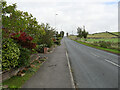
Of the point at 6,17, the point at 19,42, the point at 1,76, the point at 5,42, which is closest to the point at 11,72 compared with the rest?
the point at 1,76

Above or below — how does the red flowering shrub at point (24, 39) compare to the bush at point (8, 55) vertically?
above

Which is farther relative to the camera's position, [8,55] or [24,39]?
[24,39]

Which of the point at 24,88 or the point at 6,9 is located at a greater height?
the point at 6,9

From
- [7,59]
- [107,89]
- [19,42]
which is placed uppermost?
[19,42]

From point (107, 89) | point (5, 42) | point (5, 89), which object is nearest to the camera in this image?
point (5, 89)

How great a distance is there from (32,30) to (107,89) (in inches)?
242

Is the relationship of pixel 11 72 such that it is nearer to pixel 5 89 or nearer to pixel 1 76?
pixel 1 76

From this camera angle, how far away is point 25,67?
619 centimetres

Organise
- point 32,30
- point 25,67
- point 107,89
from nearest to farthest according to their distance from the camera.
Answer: point 107,89, point 25,67, point 32,30

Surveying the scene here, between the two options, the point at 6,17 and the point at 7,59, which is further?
the point at 7,59

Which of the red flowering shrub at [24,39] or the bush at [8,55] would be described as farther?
the red flowering shrub at [24,39]

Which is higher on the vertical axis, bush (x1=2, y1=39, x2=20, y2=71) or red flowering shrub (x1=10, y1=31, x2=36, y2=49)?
red flowering shrub (x1=10, y1=31, x2=36, y2=49)

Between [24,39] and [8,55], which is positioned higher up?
[24,39]

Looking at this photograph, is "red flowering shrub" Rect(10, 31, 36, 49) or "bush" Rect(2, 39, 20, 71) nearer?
"bush" Rect(2, 39, 20, 71)
